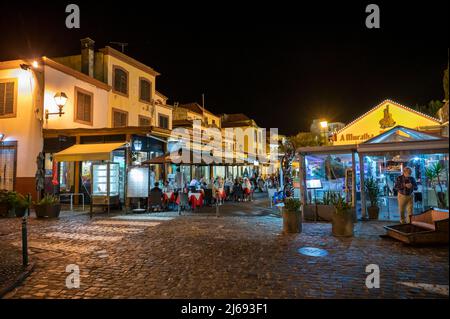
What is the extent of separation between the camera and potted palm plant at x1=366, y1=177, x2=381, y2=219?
10929mm

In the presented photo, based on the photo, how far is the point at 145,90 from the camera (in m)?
23.6

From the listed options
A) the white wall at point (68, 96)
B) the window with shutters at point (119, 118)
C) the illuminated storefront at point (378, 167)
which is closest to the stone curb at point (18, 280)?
the illuminated storefront at point (378, 167)

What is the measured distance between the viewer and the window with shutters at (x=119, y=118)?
68.1ft

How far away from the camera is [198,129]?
30594mm

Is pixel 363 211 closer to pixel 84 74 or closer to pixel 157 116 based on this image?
pixel 84 74

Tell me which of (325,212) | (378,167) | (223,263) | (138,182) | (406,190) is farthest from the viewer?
(138,182)

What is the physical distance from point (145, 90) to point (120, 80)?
7.91ft

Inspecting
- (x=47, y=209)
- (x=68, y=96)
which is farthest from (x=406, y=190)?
(x=68, y=96)

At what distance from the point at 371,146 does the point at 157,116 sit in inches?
700

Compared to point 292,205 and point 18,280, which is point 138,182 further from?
point 18,280

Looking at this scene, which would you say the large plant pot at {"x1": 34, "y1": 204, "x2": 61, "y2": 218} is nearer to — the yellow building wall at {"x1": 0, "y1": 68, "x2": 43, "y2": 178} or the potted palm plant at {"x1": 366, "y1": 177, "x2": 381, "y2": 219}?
the yellow building wall at {"x1": 0, "y1": 68, "x2": 43, "y2": 178}

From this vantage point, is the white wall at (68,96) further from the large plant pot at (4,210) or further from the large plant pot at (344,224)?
the large plant pot at (344,224)

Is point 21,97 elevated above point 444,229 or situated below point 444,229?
above
